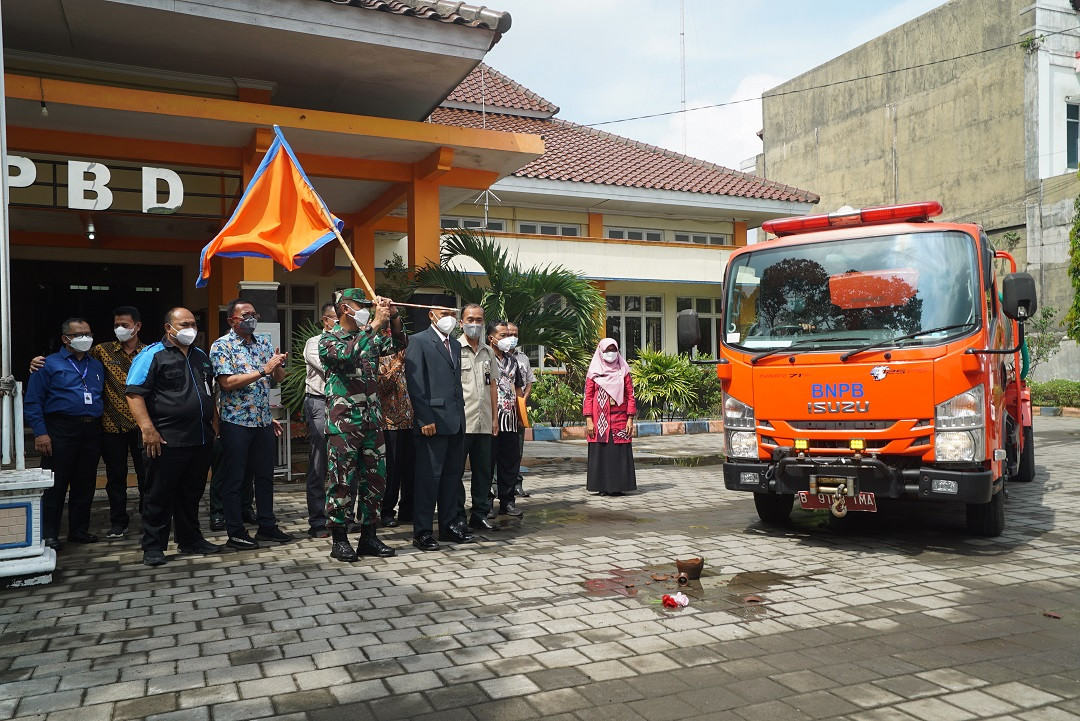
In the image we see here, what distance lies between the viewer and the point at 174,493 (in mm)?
6555

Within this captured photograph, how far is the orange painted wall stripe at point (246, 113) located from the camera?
31.4 ft

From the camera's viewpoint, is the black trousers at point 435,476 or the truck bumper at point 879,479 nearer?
the truck bumper at point 879,479

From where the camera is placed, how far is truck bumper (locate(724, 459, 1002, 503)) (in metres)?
6.15

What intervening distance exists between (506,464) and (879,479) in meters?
3.57

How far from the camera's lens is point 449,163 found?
38.6 feet

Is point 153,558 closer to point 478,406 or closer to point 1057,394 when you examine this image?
point 478,406

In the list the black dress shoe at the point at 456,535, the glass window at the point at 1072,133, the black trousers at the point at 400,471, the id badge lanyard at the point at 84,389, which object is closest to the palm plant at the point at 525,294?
the black trousers at the point at 400,471

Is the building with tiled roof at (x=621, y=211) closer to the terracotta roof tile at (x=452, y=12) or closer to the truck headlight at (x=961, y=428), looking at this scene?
the terracotta roof tile at (x=452, y=12)

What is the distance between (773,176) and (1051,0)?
42.7 feet

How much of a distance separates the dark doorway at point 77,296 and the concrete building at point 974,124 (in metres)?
24.8

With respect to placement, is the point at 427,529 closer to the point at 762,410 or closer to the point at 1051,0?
the point at 762,410

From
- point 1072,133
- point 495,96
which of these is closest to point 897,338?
point 495,96

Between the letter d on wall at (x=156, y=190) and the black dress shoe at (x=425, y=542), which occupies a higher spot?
the letter d on wall at (x=156, y=190)

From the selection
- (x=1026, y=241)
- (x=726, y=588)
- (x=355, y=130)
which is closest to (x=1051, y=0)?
(x=1026, y=241)
